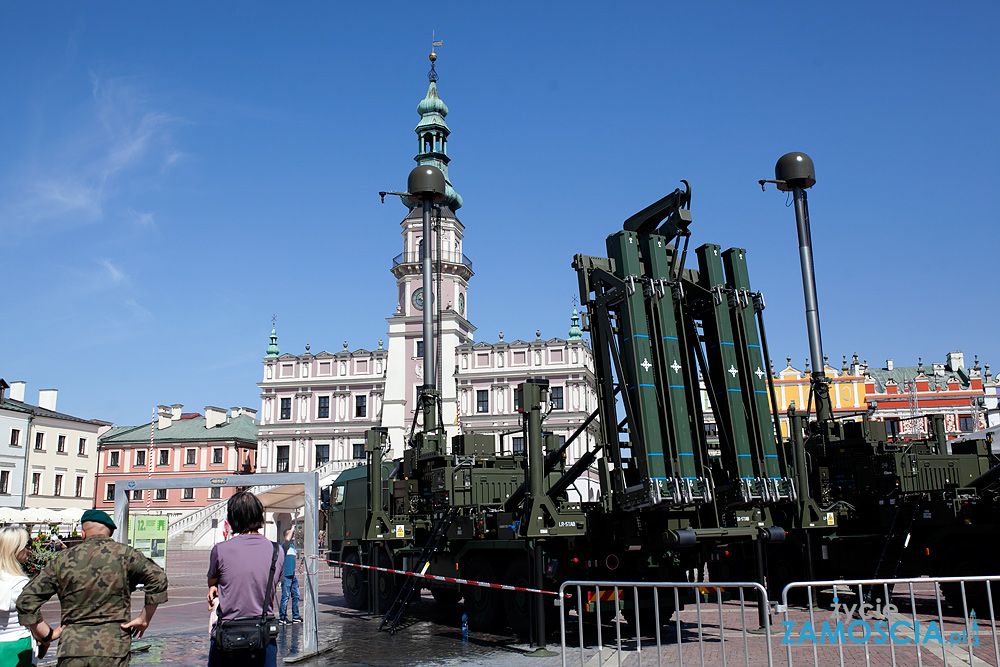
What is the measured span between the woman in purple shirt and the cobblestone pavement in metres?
3.11

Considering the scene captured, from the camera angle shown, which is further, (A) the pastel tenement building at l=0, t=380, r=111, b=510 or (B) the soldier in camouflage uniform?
(A) the pastel tenement building at l=0, t=380, r=111, b=510

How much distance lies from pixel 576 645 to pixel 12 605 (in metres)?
7.58

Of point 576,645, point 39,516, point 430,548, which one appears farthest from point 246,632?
Result: point 39,516

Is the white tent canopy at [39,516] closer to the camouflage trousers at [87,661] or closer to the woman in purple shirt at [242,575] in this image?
the woman in purple shirt at [242,575]

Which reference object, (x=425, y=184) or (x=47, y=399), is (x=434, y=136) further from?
(x=425, y=184)

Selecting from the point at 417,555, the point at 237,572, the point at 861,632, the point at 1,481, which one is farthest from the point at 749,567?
the point at 1,481

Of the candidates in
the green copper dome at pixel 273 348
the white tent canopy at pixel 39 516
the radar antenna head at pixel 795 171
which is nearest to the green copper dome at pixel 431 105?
the green copper dome at pixel 273 348

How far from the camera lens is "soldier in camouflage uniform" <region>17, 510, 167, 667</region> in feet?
17.8

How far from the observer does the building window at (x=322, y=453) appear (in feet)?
190

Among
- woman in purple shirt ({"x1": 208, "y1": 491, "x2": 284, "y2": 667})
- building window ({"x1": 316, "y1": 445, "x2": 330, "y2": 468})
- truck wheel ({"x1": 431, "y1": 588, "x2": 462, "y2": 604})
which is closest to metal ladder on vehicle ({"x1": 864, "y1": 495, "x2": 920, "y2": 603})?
truck wheel ({"x1": 431, "y1": 588, "x2": 462, "y2": 604})

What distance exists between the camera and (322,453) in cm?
5847

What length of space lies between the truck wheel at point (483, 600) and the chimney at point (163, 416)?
62.0 m

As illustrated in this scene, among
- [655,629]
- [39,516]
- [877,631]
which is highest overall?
[39,516]

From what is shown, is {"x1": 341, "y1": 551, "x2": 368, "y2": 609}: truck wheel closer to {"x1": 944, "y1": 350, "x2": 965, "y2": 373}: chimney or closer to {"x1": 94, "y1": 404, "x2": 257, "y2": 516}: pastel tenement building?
{"x1": 94, "y1": 404, "x2": 257, "y2": 516}: pastel tenement building
